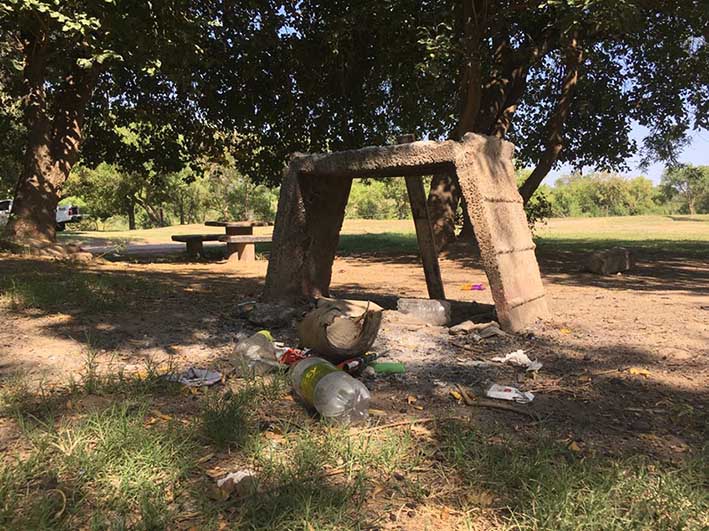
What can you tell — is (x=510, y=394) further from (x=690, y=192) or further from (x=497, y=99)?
(x=690, y=192)

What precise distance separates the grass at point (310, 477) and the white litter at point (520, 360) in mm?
1229

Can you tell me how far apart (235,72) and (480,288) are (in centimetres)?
698

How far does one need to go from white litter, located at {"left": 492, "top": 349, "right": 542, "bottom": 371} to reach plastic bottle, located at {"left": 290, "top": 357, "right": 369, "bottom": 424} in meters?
1.49

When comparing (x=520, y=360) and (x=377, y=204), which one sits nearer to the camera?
(x=520, y=360)

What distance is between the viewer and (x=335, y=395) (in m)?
3.00

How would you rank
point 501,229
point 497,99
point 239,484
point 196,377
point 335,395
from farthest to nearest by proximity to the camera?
point 497,99
point 501,229
point 196,377
point 335,395
point 239,484

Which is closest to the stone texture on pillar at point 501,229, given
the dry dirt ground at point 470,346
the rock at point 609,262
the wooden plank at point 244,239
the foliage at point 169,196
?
the dry dirt ground at point 470,346

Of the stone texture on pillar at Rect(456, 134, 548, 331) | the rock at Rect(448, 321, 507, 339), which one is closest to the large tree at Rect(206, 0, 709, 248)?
the stone texture on pillar at Rect(456, 134, 548, 331)

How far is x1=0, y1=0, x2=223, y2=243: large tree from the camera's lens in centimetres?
621

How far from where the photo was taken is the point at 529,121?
16531 millimetres

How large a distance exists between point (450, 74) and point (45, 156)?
7.91 metres

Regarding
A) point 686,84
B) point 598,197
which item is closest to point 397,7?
point 686,84

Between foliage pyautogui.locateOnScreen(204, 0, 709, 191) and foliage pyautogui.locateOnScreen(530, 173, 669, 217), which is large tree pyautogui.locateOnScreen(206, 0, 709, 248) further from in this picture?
foliage pyautogui.locateOnScreen(530, 173, 669, 217)

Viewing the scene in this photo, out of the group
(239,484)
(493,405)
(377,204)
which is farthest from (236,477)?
(377,204)
